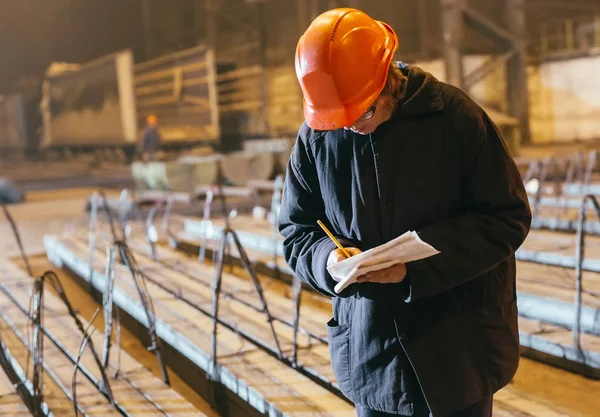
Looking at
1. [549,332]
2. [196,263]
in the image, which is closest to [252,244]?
[196,263]

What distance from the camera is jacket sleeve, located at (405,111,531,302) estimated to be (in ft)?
4.53

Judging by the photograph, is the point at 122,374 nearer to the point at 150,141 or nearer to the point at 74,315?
the point at 74,315

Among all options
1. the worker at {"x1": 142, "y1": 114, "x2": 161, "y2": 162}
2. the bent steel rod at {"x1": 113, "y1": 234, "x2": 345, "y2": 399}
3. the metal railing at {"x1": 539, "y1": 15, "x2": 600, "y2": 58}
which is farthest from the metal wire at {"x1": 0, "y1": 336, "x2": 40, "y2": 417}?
the metal railing at {"x1": 539, "y1": 15, "x2": 600, "y2": 58}

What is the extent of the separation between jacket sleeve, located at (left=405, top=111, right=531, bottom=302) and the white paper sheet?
0.10 ft

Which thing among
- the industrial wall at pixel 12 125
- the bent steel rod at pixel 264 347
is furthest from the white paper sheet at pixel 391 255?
the industrial wall at pixel 12 125

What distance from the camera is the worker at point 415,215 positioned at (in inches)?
54.9

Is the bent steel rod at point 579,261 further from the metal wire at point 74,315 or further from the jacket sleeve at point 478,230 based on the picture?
the metal wire at point 74,315

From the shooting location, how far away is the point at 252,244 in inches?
259

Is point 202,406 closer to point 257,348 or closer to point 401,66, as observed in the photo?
point 257,348

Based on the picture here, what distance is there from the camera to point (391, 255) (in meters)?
1.37

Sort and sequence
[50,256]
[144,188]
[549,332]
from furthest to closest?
[144,188] → [50,256] → [549,332]

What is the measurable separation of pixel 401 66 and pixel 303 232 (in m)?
0.47

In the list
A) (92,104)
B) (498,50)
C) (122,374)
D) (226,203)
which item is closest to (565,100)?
(498,50)

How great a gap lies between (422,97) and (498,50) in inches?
473
